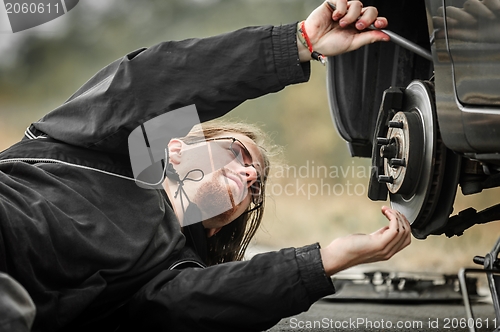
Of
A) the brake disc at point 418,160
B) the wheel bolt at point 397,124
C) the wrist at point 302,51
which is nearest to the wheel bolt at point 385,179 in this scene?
the brake disc at point 418,160

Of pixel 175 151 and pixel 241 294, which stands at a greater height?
pixel 175 151

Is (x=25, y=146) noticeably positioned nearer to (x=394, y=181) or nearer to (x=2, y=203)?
(x=2, y=203)

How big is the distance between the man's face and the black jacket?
162 millimetres

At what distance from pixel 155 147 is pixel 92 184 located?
18cm

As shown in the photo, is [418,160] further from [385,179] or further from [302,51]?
[302,51]

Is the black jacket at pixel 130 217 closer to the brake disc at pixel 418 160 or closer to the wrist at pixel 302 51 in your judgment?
the wrist at pixel 302 51

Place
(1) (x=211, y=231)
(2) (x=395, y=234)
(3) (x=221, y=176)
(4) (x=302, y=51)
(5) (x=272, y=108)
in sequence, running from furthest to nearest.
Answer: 1. (5) (x=272, y=108)
2. (1) (x=211, y=231)
3. (3) (x=221, y=176)
4. (4) (x=302, y=51)
5. (2) (x=395, y=234)

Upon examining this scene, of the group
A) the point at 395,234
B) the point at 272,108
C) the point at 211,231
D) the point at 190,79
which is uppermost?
the point at 190,79

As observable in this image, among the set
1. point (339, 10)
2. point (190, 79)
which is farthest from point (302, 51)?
point (190, 79)

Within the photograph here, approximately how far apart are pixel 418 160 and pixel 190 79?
64 centimetres

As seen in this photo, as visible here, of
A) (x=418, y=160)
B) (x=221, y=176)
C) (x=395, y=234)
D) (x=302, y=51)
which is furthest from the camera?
(x=221, y=176)

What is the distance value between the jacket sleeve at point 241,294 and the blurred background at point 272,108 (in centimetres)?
211

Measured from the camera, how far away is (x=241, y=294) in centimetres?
145

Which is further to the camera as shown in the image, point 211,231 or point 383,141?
point 211,231
